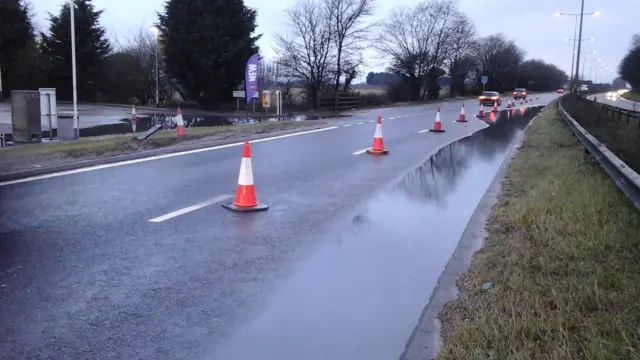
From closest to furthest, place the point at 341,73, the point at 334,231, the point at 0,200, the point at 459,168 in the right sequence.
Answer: the point at 334,231 < the point at 0,200 < the point at 459,168 < the point at 341,73

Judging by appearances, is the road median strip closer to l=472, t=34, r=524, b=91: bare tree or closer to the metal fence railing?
the metal fence railing

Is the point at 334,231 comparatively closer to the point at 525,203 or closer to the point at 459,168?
the point at 525,203

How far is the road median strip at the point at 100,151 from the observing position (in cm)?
1033

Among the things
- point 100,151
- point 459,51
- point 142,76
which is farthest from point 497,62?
point 100,151

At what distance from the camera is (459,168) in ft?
38.1

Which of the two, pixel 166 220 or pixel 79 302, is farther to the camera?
pixel 166 220

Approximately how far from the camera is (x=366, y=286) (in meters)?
4.84

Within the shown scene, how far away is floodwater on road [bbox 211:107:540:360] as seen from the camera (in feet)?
12.3

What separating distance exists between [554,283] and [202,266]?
3093 mm

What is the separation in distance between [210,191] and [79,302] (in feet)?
14.9

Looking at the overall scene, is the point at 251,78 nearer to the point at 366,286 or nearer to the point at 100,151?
the point at 100,151

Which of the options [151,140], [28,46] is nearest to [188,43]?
[28,46]

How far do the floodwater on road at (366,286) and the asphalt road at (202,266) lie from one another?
0.7 inches

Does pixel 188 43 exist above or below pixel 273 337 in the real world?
above
